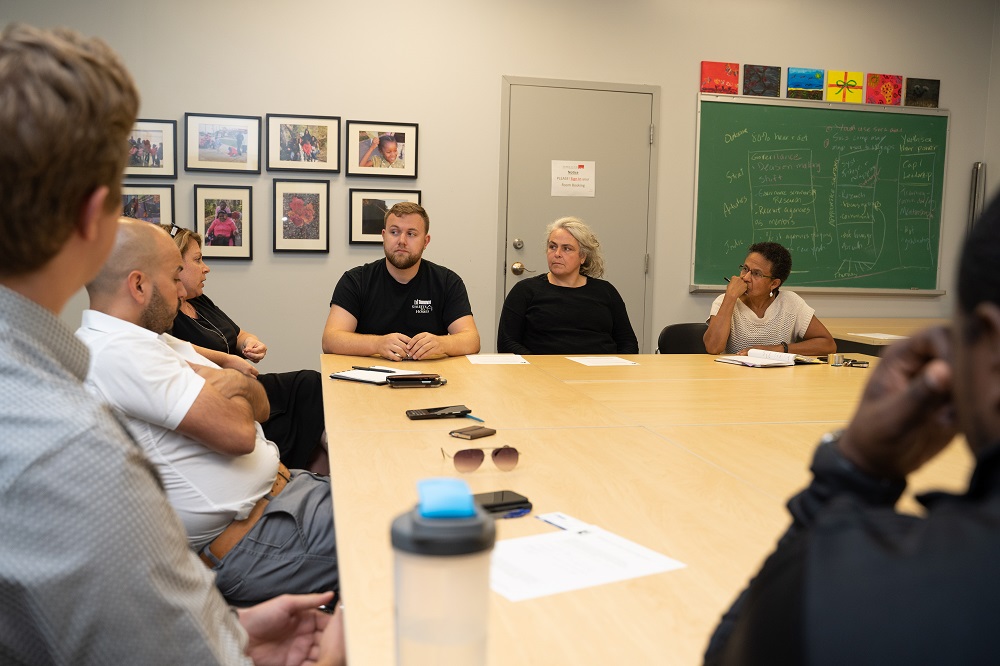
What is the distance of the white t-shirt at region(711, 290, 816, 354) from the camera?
411cm

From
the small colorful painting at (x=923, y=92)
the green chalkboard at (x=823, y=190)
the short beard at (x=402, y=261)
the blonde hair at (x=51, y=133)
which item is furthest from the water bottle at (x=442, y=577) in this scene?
the small colorful painting at (x=923, y=92)

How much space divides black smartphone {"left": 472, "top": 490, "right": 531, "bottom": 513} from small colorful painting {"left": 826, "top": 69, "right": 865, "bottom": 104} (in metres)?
5.07

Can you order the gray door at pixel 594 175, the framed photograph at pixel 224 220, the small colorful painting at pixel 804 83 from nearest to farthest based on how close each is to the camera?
the framed photograph at pixel 224 220 < the gray door at pixel 594 175 < the small colorful painting at pixel 804 83

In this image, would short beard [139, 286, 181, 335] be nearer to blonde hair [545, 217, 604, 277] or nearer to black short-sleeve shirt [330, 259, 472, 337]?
black short-sleeve shirt [330, 259, 472, 337]

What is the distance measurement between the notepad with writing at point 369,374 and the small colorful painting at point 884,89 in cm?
430

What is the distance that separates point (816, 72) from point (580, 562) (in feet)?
17.3

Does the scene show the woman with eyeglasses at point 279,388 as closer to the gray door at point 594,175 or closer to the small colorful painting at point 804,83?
the gray door at point 594,175

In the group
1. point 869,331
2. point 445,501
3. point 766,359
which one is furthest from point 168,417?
point 869,331

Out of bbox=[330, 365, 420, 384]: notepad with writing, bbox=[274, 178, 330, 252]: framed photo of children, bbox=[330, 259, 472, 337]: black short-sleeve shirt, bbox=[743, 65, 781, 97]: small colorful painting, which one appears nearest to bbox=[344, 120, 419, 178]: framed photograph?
bbox=[274, 178, 330, 252]: framed photo of children

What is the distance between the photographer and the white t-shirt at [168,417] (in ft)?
5.77

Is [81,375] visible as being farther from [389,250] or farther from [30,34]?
[389,250]

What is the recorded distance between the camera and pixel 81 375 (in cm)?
95

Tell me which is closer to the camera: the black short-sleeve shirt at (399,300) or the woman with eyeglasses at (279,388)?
the woman with eyeglasses at (279,388)

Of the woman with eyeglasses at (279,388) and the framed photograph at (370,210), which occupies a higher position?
the framed photograph at (370,210)
